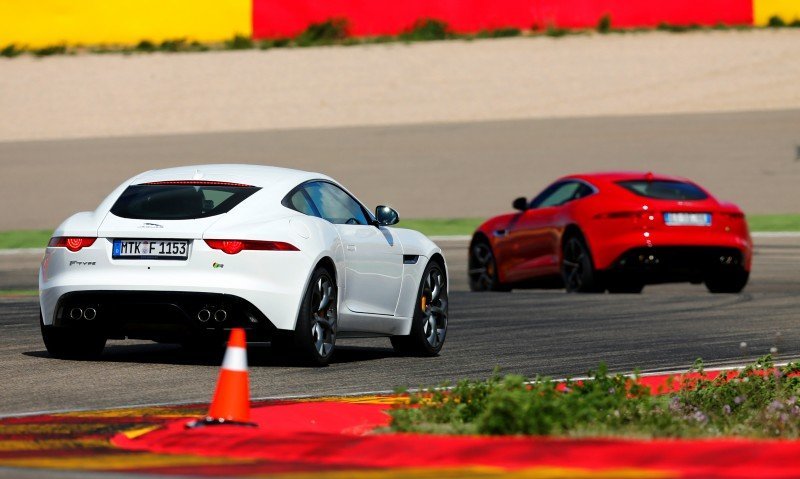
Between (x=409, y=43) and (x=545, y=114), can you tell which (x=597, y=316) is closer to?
(x=545, y=114)

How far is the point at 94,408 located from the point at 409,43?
34.2m

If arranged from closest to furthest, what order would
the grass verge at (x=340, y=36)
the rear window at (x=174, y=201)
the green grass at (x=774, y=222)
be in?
the rear window at (x=174, y=201) → the green grass at (x=774, y=222) → the grass verge at (x=340, y=36)

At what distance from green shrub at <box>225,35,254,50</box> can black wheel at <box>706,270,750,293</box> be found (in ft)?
77.0

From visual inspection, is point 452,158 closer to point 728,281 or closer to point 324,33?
point 324,33

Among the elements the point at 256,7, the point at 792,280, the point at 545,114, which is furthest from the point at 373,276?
the point at 256,7

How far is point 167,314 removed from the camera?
12.2m

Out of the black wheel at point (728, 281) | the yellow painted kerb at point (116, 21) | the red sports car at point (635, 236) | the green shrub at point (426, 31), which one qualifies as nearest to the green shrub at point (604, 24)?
the green shrub at point (426, 31)

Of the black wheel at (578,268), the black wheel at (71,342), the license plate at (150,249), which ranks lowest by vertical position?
the black wheel at (578,268)

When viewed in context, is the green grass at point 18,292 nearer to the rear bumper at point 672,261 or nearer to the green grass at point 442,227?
the green grass at point 442,227

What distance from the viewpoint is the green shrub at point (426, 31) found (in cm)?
4356

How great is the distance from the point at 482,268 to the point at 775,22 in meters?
22.8

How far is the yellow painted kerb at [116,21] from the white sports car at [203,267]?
30.6 meters

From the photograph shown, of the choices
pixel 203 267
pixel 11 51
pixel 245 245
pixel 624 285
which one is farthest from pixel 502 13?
pixel 203 267

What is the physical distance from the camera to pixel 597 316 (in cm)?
1767
